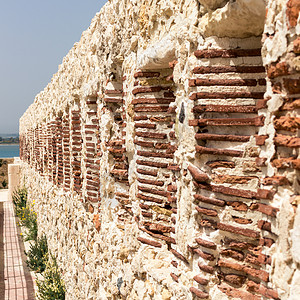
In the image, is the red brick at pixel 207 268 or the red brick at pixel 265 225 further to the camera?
the red brick at pixel 207 268

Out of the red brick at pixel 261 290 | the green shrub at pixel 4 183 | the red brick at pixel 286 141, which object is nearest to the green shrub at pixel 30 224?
the red brick at pixel 261 290

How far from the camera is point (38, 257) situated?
8.30 metres

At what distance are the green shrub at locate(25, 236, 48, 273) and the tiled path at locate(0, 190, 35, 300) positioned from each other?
173mm

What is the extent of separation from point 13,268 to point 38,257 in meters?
0.60

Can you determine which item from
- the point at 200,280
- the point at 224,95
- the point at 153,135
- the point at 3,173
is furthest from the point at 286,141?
the point at 3,173

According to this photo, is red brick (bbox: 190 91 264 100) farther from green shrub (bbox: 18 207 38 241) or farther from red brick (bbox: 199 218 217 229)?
green shrub (bbox: 18 207 38 241)

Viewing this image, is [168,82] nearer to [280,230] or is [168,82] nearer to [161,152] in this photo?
[161,152]

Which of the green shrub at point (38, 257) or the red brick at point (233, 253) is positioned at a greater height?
the red brick at point (233, 253)

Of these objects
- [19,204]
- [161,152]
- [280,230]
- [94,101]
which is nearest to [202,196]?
[280,230]

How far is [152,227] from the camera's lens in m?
2.86

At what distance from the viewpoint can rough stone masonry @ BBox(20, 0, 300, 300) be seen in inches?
57.8

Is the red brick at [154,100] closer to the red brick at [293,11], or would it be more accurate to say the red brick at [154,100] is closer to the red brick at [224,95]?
the red brick at [224,95]

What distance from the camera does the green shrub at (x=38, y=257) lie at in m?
8.05

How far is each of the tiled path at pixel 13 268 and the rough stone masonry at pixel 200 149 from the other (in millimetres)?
3705
